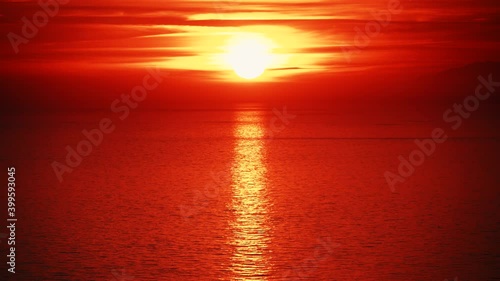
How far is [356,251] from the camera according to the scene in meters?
35.2

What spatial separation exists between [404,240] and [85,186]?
3101 cm

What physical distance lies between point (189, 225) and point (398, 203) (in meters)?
16.3

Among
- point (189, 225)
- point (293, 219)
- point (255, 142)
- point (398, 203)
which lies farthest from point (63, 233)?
point (255, 142)

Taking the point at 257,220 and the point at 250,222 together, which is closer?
the point at 250,222

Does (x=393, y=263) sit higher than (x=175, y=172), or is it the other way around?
(x=175, y=172)

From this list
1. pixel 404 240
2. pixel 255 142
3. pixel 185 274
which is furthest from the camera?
pixel 255 142

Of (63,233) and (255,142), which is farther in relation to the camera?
(255,142)

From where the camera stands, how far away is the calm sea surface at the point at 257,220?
3209 cm

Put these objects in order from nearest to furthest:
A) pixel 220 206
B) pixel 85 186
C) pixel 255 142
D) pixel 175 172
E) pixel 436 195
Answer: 1. pixel 220 206
2. pixel 436 195
3. pixel 85 186
4. pixel 175 172
5. pixel 255 142

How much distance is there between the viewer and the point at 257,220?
142 feet

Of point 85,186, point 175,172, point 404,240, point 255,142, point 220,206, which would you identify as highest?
point 255,142

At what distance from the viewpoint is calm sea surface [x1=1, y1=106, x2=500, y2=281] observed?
105 ft

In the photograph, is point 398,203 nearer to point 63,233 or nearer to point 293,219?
point 293,219

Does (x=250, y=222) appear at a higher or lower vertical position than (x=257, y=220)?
lower
